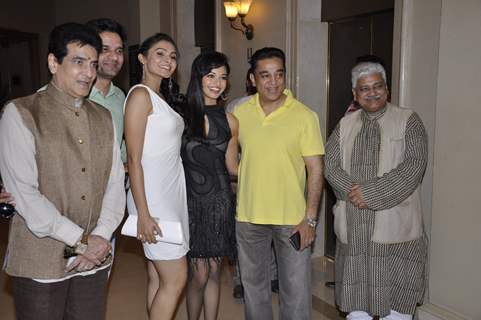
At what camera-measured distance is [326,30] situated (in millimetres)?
4031

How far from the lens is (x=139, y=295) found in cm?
372

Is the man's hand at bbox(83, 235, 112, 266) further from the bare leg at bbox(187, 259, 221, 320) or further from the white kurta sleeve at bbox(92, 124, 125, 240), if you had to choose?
the bare leg at bbox(187, 259, 221, 320)

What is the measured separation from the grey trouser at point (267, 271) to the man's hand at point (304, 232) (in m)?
0.04

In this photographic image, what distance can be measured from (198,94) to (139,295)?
2008mm

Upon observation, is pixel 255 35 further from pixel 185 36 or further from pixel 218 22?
pixel 185 36

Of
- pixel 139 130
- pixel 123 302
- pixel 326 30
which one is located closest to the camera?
pixel 139 130

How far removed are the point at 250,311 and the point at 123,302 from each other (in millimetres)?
1379

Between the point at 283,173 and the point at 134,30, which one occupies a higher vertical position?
the point at 134,30

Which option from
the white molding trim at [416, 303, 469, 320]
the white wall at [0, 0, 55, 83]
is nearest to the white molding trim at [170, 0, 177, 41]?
the white wall at [0, 0, 55, 83]

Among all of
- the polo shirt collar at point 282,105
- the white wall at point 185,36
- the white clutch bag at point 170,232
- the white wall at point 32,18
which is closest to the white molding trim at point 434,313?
the polo shirt collar at point 282,105

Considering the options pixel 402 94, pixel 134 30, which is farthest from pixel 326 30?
pixel 134 30

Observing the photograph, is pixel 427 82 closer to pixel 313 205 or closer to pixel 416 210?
pixel 416 210

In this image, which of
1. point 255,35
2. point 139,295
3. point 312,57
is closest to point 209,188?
point 139,295

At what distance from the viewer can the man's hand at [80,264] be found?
1.83 m
